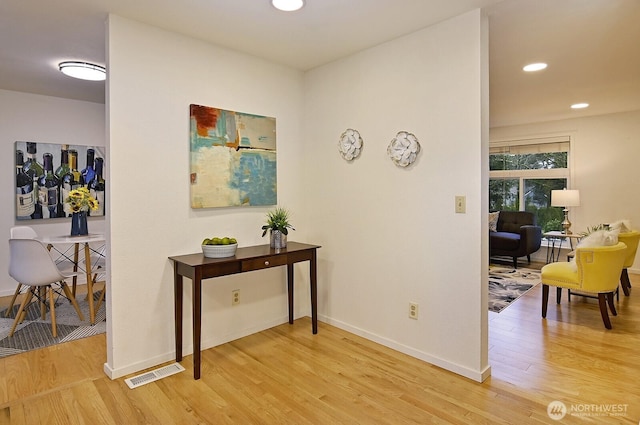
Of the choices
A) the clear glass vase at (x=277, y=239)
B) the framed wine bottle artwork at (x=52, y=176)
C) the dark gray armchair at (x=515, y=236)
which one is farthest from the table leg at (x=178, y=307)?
the dark gray armchair at (x=515, y=236)

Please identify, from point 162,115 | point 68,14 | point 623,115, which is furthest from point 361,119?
point 623,115

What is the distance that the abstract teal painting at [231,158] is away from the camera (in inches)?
113

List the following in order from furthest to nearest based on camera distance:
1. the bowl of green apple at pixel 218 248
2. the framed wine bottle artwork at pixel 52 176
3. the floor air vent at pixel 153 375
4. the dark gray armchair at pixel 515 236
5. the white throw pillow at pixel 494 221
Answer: the white throw pillow at pixel 494 221 → the dark gray armchair at pixel 515 236 → the framed wine bottle artwork at pixel 52 176 → the bowl of green apple at pixel 218 248 → the floor air vent at pixel 153 375

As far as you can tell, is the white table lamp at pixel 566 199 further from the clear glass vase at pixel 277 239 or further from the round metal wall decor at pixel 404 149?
the clear glass vase at pixel 277 239

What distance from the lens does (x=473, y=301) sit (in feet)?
8.14

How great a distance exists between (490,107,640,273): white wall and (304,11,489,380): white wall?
4.59 metres

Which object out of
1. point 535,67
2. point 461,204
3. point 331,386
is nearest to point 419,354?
point 331,386

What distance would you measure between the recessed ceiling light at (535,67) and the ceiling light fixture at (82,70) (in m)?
3.90

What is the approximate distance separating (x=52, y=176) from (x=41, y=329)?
210cm

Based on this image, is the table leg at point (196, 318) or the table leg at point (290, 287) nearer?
the table leg at point (196, 318)

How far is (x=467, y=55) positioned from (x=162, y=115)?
212 centimetres

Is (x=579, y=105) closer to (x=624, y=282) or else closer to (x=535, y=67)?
(x=535, y=67)

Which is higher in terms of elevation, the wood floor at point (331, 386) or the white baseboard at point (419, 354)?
the white baseboard at point (419, 354)

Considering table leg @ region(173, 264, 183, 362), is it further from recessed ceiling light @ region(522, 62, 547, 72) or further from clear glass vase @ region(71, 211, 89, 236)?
recessed ceiling light @ region(522, 62, 547, 72)
